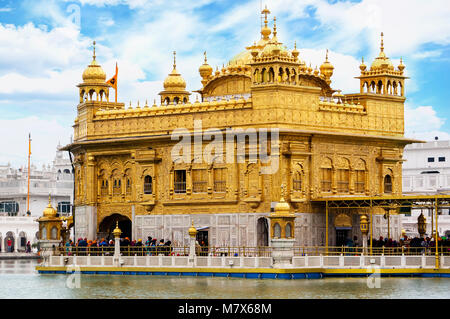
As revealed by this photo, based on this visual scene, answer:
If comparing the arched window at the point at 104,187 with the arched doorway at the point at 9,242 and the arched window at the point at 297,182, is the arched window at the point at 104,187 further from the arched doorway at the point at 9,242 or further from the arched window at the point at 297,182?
the arched doorway at the point at 9,242

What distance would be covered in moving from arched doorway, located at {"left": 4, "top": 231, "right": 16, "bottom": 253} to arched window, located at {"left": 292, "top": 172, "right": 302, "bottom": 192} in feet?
131

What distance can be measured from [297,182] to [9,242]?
40.4m

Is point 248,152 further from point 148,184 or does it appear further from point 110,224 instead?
point 110,224

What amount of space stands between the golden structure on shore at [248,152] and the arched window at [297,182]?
0.14ft

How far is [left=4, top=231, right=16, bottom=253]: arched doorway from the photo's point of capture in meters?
82.5

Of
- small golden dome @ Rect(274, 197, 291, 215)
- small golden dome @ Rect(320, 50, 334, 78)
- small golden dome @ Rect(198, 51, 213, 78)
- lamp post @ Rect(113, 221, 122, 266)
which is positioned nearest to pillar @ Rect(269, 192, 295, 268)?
small golden dome @ Rect(274, 197, 291, 215)

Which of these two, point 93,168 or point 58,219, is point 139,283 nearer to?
point 58,219

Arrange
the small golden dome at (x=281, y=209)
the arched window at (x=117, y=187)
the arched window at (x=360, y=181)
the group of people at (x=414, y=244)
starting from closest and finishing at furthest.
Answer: the small golden dome at (x=281, y=209)
the group of people at (x=414, y=244)
the arched window at (x=360, y=181)
the arched window at (x=117, y=187)

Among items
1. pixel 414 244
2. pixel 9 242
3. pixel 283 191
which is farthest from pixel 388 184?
pixel 9 242

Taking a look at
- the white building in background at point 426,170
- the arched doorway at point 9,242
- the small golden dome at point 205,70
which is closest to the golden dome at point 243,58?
the small golden dome at point 205,70

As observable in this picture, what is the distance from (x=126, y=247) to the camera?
45031 mm

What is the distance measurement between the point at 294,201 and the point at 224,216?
3.11 metres

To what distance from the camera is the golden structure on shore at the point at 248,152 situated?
46.5 metres

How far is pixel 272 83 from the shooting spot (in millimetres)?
46469
